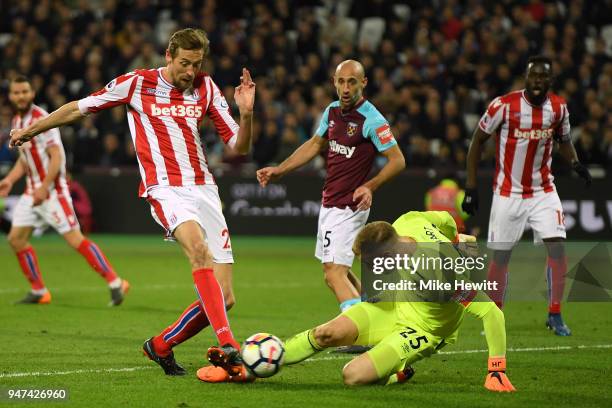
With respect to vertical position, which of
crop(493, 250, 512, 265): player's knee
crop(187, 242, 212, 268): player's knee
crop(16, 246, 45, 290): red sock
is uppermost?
crop(187, 242, 212, 268): player's knee

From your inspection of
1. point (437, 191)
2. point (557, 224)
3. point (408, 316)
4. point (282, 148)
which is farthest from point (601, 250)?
point (408, 316)

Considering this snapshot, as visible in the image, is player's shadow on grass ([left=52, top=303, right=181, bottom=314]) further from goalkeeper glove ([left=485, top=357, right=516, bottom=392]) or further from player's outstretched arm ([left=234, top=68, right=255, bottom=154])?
goalkeeper glove ([left=485, top=357, right=516, bottom=392])

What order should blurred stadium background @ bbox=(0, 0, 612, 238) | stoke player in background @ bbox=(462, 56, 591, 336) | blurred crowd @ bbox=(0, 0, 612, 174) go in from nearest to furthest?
stoke player in background @ bbox=(462, 56, 591, 336)
blurred stadium background @ bbox=(0, 0, 612, 238)
blurred crowd @ bbox=(0, 0, 612, 174)

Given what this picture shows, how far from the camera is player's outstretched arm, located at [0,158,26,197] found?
38.0ft

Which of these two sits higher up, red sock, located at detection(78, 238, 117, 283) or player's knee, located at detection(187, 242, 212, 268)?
player's knee, located at detection(187, 242, 212, 268)

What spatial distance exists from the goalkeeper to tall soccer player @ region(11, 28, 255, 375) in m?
0.84

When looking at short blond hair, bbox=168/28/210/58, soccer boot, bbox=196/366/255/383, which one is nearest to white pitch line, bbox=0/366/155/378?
soccer boot, bbox=196/366/255/383

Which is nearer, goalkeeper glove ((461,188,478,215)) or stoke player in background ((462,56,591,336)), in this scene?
stoke player in background ((462,56,591,336))

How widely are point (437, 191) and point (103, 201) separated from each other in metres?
7.59

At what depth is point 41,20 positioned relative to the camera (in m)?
24.3

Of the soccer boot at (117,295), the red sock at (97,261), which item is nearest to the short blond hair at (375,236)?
the soccer boot at (117,295)

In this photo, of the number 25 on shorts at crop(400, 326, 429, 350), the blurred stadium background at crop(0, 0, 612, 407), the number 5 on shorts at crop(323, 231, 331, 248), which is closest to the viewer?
the number 25 on shorts at crop(400, 326, 429, 350)

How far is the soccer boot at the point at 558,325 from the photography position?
32.5 ft

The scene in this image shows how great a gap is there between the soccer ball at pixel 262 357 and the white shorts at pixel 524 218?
3.79 m
